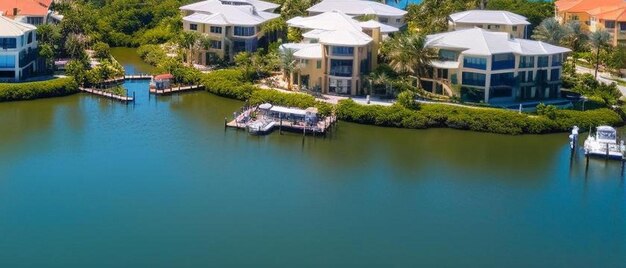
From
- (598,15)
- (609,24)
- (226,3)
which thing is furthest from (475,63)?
(226,3)

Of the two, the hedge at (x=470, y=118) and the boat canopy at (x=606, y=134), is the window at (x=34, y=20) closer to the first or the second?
the hedge at (x=470, y=118)

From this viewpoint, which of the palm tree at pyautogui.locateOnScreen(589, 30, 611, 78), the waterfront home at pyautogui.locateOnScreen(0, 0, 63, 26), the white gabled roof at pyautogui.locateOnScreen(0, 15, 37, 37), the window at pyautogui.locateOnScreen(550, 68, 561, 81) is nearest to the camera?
the white gabled roof at pyautogui.locateOnScreen(0, 15, 37, 37)

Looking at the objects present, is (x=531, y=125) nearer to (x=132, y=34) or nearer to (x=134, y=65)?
(x=134, y=65)

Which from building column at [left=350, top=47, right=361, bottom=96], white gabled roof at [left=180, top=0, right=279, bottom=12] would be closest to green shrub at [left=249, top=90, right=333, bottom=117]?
building column at [left=350, top=47, right=361, bottom=96]

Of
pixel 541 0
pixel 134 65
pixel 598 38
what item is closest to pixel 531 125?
pixel 598 38

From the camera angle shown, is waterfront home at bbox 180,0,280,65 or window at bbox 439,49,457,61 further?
waterfront home at bbox 180,0,280,65

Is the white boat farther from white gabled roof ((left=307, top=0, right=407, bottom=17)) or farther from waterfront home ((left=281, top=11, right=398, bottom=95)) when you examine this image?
white gabled roof ((left=307, top=0, right=407, bottom=17))
